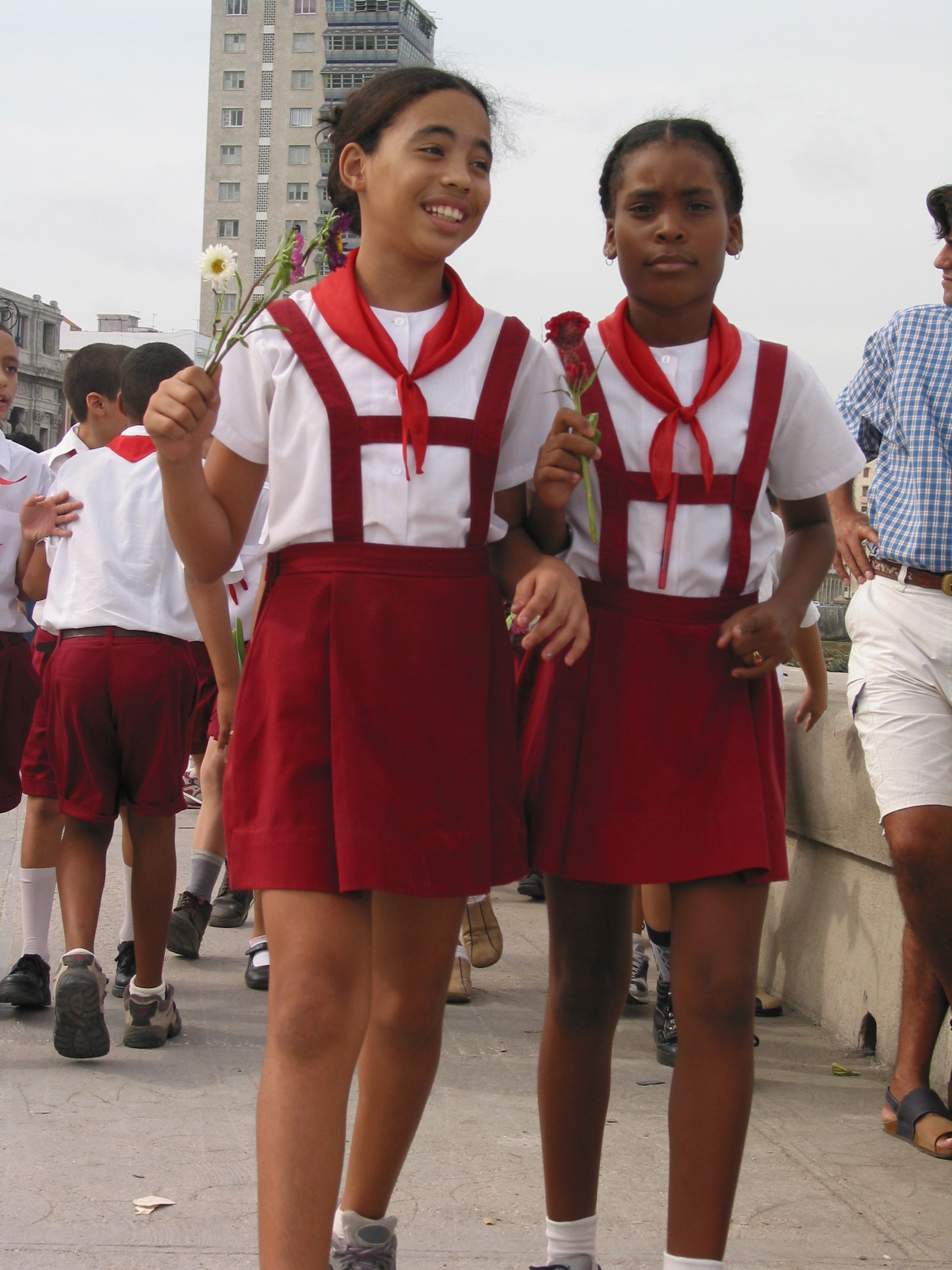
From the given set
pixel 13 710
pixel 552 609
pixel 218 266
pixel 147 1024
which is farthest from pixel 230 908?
pixel 552 609

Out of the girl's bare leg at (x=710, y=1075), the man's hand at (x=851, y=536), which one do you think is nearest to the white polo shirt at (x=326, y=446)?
the girl's bare leg at (x=710, y=1075)

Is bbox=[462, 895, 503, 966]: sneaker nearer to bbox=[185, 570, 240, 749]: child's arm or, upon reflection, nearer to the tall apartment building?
bbox=[185, 570, 240, 749]: child's arm

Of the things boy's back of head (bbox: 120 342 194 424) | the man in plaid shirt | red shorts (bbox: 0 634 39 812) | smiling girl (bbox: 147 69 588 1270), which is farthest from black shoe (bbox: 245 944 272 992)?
smiling girl (bbox: 147 69 588 1270)

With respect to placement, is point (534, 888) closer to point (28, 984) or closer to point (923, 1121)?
point (28, 984)

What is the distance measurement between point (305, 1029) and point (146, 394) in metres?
3.14

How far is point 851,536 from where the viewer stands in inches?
160

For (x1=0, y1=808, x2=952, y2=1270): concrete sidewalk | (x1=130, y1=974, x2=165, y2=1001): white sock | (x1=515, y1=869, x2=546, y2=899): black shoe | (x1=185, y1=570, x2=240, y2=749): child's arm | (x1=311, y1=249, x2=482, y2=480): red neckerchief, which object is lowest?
(x1=515, y1=869, x2=546, y2=899): black shoe

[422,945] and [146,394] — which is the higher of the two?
[146,394]

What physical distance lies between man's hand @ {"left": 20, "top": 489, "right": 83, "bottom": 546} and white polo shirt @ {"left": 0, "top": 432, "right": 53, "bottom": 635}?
171mm

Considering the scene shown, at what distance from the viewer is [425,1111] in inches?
144

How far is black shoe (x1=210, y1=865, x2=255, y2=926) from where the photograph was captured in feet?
20.0

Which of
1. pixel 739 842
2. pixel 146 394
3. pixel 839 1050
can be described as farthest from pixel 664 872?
pixel 146 394

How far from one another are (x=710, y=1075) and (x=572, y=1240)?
46cm

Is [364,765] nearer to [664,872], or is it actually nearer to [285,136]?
[664,872]
